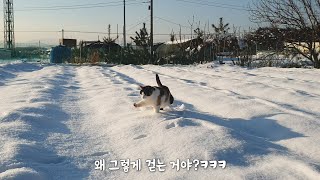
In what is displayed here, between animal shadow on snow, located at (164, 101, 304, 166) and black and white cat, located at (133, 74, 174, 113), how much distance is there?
11 centimetres

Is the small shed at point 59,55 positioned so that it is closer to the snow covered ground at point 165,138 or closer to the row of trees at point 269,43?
the row of trees at point 269,43

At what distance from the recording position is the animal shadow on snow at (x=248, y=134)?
2.41 meters

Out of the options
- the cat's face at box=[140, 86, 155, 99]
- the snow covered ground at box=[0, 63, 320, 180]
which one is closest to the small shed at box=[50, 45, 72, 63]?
the snow covered ground at box=[0, 63, 320, 180]

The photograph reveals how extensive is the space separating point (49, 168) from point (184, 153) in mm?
834

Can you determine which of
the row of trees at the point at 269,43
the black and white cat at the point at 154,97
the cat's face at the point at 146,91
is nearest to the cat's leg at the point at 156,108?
the black and white cat at the point at 154,97

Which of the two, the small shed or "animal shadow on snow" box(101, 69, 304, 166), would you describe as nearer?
"animal shadow on snow" box(101, 69, 304, 166)

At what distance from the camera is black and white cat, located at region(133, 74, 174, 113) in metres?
3.45

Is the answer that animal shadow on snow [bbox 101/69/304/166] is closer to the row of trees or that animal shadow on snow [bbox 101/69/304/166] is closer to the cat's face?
the cat's face

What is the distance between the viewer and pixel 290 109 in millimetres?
3809

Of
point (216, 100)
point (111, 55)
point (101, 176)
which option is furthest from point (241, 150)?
point (111, 55)

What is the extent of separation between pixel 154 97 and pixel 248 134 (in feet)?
3.15

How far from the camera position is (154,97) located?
3521 millimetres

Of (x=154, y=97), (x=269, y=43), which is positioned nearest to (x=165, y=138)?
(x=154, y=97)

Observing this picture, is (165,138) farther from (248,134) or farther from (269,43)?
(269,43)
